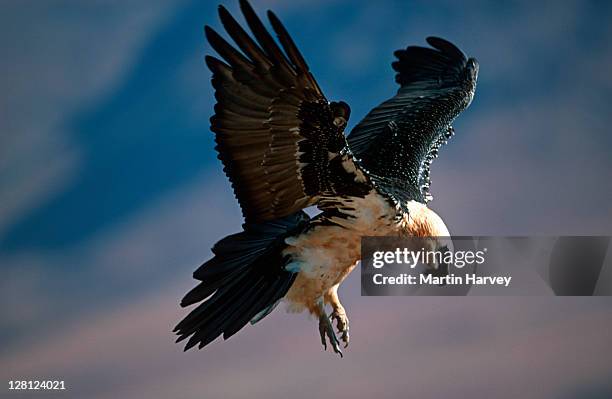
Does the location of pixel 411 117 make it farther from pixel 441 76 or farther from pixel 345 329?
pixel 345 329

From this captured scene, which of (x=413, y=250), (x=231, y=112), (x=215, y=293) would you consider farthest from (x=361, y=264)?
(x=231, y=112)

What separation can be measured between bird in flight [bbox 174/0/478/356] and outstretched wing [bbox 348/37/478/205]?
3cm

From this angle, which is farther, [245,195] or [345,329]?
[345,329]

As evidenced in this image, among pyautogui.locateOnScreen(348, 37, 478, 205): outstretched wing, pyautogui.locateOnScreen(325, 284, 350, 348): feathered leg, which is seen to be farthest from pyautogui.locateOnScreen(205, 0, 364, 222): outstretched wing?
pyautogui.locateOnScreen(325, 284, 350, 348): feathered leg

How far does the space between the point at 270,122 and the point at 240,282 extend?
3.94 feet

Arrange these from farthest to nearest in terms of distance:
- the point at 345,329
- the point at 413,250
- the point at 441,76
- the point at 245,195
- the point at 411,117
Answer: the point at 441,76, the point at 411,117, the point at 345,329, the point at 413,250, the point at 245,195

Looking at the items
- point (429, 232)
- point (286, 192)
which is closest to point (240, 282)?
point (286, 192)

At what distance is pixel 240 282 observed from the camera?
17.1ft

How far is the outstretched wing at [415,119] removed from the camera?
6.36 meters

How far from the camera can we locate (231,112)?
4.57 meters

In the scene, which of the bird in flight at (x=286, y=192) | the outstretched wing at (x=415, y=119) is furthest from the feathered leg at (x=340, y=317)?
the outstretched wing at (x=415, y=119)

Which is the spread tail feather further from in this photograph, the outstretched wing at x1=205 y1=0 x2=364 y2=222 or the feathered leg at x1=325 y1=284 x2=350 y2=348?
the feathered leg at x1=325 y1=284 x2=350 y2=348

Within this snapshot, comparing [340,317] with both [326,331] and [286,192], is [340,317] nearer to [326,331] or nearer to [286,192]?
[326,331]

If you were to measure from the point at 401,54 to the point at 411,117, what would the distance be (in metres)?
1.32
